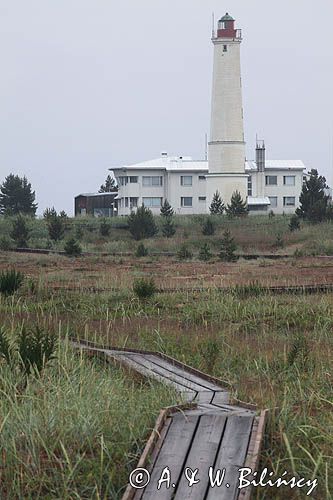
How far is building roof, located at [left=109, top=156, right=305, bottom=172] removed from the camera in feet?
233

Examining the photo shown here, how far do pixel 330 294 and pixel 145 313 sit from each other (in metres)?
3.50

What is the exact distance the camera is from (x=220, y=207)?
186 ft

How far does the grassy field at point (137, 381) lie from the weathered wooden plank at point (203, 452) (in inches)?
12.5

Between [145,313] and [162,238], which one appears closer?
[145,313]

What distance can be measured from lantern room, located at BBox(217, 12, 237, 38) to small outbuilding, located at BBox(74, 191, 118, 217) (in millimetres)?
20733

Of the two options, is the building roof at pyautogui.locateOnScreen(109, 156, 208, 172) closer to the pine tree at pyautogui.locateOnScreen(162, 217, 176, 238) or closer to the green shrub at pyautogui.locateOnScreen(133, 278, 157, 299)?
the pine tree at pyautogui.locateOnScreen(162, 217, 176, 238)

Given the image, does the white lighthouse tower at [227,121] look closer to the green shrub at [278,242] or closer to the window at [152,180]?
the window at [152,180]

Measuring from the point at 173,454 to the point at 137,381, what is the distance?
2.43m

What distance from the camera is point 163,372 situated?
329 inches

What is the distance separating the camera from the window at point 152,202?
71131 millimetres

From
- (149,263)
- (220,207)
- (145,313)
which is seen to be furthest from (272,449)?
(220,207)

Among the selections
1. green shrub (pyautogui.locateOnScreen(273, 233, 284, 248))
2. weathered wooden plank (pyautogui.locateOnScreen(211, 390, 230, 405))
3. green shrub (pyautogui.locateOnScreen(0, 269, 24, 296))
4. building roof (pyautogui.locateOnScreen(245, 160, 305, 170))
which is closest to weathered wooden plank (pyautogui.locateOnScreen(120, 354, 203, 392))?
weathered wooden plank (pyautogui.locateOnScreen(211, 390, 230, 405))

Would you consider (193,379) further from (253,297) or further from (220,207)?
(220,207)

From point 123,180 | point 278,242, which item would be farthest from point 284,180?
point 278,242
